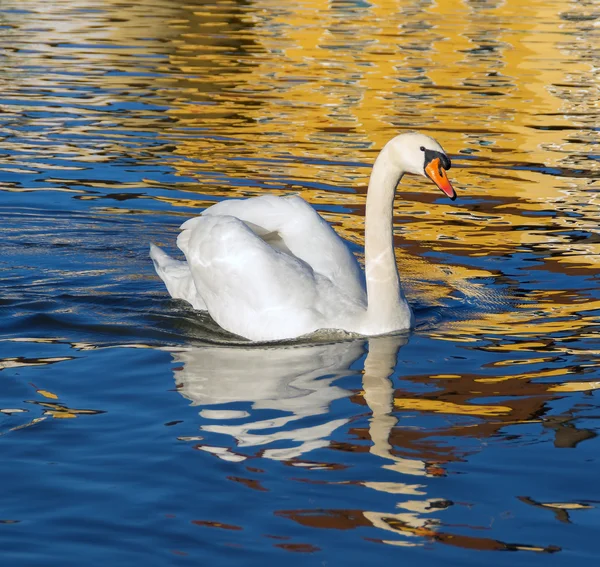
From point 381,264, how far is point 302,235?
640 mm

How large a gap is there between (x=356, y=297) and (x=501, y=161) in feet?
23.0

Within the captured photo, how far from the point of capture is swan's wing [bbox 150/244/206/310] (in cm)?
848

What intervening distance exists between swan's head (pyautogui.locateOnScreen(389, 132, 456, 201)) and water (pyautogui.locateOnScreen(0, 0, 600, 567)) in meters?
1.07

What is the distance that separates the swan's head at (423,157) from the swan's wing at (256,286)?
0.96 metres

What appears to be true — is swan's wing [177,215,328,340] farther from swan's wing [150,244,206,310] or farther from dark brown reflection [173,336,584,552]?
swan's wing [150,244,206,310]

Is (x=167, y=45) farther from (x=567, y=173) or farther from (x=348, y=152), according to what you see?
(x=567, y=173)

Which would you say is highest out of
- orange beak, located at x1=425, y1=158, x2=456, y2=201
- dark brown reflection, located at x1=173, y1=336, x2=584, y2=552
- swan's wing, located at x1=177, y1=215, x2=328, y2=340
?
orange beak, located at x1=425, y1=158, x2=456, y2=201

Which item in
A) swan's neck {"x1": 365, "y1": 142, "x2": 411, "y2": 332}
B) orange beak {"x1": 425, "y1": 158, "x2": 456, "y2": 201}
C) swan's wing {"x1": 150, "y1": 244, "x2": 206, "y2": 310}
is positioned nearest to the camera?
orange beak {"x1": 425, "y1": 158, "x2": 456, "y2": 201}

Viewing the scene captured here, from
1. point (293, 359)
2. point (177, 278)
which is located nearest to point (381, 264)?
point (293, 359)

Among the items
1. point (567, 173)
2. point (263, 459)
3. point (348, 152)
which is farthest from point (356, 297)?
point (348, 152)

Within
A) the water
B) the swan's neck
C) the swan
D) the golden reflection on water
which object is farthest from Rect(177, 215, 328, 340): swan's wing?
the golden reflection on water

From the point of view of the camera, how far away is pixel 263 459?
18.2 ft

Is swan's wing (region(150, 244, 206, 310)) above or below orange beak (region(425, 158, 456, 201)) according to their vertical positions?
below

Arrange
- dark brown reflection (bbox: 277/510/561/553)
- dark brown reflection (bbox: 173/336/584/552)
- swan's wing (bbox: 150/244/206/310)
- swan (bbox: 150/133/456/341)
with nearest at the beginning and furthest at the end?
dark brown reflection (bbox: 277/510/561/553) → dark brown reflection (bbox: 173/336/584/552) → swan (bbox: 150/133/456/341) → swan's wing (bbox: 150/244/206/310)
